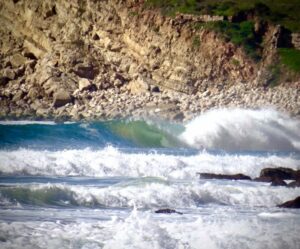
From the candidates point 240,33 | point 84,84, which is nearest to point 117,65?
point 84,84

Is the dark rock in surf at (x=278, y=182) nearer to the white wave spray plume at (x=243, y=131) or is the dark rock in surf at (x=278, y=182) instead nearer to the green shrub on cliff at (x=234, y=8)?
A: the white wave spray plume at (x=243, y=131)

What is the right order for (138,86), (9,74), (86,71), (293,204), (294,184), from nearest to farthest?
(293,204) < (294,184) < (138,86) < (9,74) < (86,71)

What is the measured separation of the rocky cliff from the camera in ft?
112

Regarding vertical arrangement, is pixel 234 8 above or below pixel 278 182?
above

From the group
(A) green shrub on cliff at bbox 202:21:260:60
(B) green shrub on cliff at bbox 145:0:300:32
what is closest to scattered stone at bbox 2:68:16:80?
(B) green shrub on cliff at bbox 145:0:300:32

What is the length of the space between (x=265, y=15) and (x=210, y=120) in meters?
12.5

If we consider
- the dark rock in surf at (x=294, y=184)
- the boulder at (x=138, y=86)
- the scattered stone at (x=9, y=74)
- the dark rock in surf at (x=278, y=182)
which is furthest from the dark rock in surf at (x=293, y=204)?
the scattered stone at (x=9, y=74)

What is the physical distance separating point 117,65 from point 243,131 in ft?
45.1

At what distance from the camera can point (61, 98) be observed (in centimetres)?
3444

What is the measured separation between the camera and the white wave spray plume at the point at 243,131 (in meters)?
24.7

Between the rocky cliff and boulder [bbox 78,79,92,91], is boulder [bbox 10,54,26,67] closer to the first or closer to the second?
the rocky cliff

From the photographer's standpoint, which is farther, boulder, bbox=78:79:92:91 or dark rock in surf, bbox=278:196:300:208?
boulder, bbox=78:79:92:91

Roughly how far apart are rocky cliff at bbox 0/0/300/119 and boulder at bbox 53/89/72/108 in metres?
0.06

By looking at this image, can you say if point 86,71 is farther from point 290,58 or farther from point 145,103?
point 290,58
